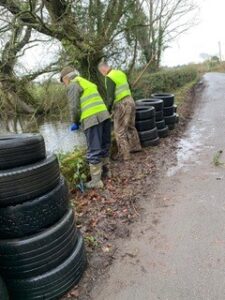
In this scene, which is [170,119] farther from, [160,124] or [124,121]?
[124,121]

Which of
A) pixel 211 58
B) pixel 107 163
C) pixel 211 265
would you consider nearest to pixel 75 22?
pixel 107 163

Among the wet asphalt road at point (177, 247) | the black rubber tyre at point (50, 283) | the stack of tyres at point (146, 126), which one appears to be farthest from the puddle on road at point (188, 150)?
the black rubber tyre at point (50, 283)

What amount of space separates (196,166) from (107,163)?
1815 millimetres

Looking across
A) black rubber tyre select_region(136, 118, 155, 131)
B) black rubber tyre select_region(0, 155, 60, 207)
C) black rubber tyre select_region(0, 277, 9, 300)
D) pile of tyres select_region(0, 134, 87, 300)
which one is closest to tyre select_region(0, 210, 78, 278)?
pile of tyres select_region(0, 134, 87, 300)

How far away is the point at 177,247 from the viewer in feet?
12.1

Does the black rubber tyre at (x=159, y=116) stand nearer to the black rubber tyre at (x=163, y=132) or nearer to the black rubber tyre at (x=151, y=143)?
the black rubber tyre at (x=163, y=132)

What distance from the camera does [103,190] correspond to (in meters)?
5.51

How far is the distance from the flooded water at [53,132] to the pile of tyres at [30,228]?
6.28 m

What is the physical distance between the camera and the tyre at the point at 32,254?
9.61ft

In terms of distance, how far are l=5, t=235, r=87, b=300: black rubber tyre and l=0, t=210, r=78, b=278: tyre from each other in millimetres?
55

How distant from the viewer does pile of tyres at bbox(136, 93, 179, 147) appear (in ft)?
25.2

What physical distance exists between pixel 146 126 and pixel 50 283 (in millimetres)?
5225

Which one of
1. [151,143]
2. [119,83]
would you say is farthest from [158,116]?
[119,83]

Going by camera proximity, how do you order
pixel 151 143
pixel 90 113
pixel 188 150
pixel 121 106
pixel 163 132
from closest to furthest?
pixel 90 113, pixel 121 106, pixel 188 150, pixel 151 143, pixel 163 132
